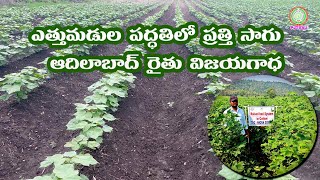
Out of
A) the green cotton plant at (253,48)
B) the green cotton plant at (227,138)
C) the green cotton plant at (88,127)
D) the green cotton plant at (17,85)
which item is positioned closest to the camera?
the green cotton plant at (227,138)

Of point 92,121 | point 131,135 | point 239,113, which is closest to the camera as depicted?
point 239,113

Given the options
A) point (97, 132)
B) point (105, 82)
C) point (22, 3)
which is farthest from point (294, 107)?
point (22, 3)

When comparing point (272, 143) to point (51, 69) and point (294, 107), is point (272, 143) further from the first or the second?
point (51, 69)

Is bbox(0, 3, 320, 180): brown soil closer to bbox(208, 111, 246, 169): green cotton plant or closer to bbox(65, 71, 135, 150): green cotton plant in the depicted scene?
bbox(65, 71, 135, 150): green cotton plant

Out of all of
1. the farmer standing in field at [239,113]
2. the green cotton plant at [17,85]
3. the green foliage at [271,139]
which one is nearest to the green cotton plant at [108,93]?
the green cotton plant at [17,85]

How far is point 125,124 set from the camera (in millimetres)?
5926

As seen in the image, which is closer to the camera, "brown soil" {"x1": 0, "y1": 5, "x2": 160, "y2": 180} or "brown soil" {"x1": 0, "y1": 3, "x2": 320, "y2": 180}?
"brown soil" {"x1": 0, "y1": 3, "x2": 320, "y2": 180}

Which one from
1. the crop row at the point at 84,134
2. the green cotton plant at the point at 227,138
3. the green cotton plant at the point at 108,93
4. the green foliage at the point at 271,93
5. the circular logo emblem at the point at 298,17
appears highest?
the circular logo emblem at the point at 298,17

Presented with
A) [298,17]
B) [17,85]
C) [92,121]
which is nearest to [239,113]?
[92,121]

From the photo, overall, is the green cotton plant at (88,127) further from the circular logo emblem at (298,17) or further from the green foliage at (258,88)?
the circular logo emblem at (298,17)

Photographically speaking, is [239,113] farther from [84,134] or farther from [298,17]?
[298,17]

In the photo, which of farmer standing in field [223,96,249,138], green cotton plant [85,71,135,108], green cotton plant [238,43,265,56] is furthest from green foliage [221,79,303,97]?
green cotton plant [238,43,265,56]

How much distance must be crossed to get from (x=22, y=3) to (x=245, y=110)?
98.1ft

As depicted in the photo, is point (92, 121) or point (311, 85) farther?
point (311, 85)
